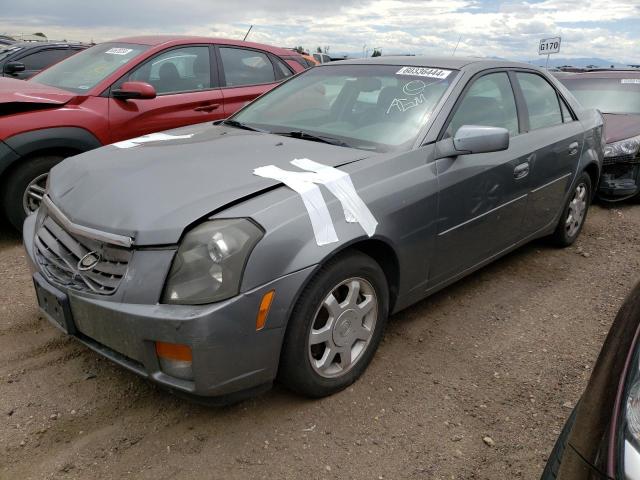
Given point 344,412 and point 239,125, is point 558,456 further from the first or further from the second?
point 239,125

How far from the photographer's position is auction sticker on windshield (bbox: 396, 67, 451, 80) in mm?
3327

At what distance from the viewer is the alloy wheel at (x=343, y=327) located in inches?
97.9

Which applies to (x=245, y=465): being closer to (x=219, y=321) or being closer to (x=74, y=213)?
(x=219, y=321)

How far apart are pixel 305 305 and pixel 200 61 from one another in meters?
3.85

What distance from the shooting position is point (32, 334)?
3.07 meters

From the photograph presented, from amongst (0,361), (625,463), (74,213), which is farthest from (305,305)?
(0,361)

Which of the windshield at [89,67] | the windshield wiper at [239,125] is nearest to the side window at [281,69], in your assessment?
the windshield at [89,67]

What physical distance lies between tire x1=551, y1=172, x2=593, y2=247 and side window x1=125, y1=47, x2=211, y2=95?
3.44m

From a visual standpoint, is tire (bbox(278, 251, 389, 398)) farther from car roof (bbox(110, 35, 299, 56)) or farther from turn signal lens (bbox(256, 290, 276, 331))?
car roof (bbox(110, 35, 299, 56))

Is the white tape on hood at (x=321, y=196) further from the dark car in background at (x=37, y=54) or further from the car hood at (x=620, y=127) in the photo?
the dark car in background at (x=37, y=54)

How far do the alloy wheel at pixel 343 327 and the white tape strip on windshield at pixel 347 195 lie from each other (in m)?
0.27

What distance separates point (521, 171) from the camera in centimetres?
361

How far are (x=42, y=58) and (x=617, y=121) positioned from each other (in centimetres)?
831

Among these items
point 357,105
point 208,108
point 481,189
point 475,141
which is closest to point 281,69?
point 208,108
